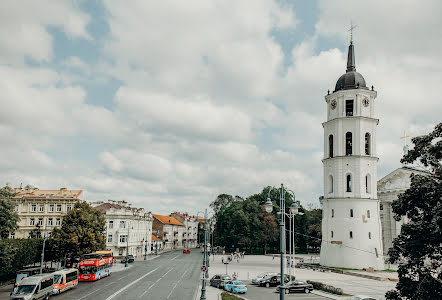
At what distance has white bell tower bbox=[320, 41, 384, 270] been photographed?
2099 inches

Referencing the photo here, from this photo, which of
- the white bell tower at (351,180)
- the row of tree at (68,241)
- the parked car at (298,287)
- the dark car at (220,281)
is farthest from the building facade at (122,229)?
the parked car at (298,287)

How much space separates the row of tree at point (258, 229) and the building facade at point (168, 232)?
30776mm

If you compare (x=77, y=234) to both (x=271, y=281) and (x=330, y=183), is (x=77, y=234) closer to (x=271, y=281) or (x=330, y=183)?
(x=271, y=281)

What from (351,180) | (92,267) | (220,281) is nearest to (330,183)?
(351,180)

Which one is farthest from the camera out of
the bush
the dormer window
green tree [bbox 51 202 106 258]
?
the dormer window

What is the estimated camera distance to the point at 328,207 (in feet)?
186

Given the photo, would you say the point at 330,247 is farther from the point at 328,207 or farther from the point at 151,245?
the point at 151,245

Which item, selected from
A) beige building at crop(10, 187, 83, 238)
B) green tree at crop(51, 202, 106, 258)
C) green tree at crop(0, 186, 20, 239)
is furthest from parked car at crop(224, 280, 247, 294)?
beige building at crop(10, 187, 83, 238)

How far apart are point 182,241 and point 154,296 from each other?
122 meters

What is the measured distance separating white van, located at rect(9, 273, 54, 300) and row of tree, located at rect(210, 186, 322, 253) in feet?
200

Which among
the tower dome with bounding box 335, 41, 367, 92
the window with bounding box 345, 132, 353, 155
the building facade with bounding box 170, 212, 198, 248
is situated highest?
the tower dome with bounding box 335, 41, 367, 92

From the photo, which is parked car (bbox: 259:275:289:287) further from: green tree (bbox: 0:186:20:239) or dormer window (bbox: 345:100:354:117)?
dormer window (bbox: 345:100:354:117)

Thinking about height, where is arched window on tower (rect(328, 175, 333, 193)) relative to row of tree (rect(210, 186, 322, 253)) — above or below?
above

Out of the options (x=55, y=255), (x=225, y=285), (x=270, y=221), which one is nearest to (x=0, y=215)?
(x=55, y=255)
